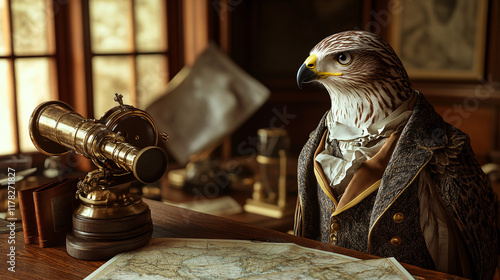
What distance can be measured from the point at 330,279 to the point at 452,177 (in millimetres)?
324

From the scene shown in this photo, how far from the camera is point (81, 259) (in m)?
0.95

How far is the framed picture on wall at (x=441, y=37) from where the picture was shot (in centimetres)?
302

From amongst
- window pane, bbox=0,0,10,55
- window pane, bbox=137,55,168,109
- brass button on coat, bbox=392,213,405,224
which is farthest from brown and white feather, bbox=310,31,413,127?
window pane, bbox=137,55,168,109

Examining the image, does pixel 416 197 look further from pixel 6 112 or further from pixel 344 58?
pixel 6 112

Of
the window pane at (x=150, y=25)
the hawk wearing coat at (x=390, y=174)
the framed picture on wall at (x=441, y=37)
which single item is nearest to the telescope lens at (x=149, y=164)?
the hawk wearing coat at (x=390, y=174)

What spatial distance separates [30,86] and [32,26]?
0.95 ft

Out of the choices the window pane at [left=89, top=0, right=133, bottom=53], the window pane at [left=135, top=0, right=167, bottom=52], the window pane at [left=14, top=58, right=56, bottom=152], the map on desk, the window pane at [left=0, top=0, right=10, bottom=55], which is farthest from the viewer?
the window pane at [left=135, top=0, right=167, bottom=52]

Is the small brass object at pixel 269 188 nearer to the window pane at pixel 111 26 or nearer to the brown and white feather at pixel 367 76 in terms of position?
the window pane at pixel 111 26

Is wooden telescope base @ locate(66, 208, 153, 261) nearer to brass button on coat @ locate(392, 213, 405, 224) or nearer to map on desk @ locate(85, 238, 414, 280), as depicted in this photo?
map on desk @ locate(85, 238, 414, 280)

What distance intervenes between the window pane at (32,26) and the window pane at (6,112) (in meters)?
0.11

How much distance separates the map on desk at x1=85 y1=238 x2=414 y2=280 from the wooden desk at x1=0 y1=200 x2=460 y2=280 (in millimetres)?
33

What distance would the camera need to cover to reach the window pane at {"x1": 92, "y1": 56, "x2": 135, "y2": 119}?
2.87 metres

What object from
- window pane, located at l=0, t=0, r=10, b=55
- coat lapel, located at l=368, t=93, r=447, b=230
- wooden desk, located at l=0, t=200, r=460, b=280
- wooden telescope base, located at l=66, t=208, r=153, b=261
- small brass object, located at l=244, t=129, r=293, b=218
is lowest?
small brass object, located at l=244, t=129, r=293, b=218

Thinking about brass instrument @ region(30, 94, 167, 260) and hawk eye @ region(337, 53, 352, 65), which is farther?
hawk eye @ region(337, 53, 352, 65)
